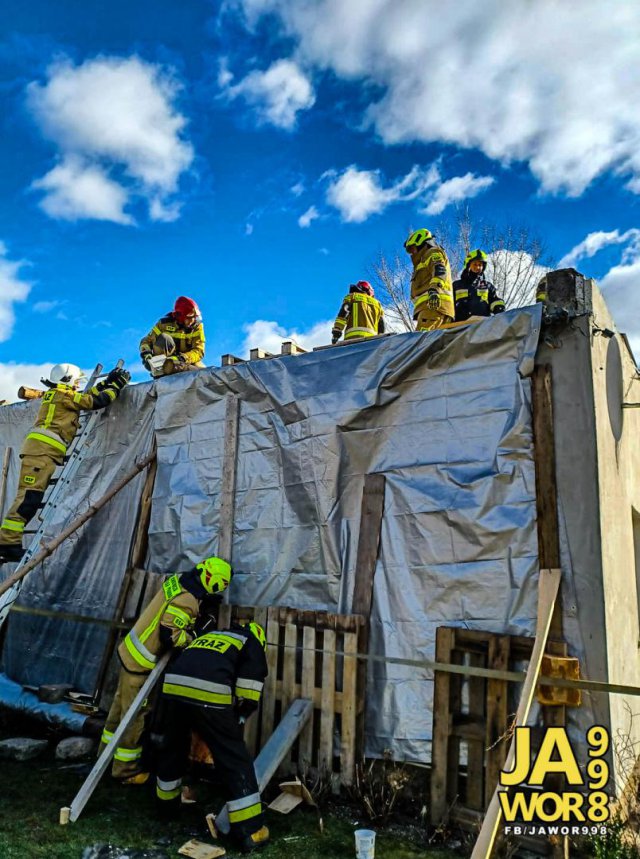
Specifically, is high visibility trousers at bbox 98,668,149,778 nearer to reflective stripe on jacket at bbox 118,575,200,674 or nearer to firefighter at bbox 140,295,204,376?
reflective stripe on jacket at bbox 118,575,200,674

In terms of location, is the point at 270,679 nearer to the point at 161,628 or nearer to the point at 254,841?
the point at 161,628

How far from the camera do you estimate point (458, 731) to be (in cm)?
423

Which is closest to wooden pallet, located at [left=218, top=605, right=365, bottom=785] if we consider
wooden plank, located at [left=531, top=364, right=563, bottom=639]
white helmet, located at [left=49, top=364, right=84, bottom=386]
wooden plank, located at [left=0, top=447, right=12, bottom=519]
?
wooden plank, located at [left=531, top=364, right=563, bottom=639]

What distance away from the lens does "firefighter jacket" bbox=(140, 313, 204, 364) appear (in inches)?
→ 324

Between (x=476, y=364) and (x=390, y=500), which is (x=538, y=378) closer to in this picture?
(x=476, y=364)

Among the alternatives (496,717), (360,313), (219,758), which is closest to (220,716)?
(219,758)

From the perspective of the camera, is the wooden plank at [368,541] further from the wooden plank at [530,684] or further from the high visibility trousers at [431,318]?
the high visibility trousers at [431,318]

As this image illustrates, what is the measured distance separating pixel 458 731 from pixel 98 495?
15.5 ft

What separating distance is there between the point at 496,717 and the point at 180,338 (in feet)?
19.9

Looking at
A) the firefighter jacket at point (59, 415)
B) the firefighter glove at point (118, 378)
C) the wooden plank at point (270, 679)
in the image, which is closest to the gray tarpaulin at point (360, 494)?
the wooden plank at point (270, 679)

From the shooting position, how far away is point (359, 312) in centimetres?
789

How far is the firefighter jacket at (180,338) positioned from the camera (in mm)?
8242

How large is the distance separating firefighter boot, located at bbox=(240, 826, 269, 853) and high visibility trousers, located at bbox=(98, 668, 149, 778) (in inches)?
53.5

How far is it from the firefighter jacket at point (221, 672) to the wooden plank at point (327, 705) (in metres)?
0.56
